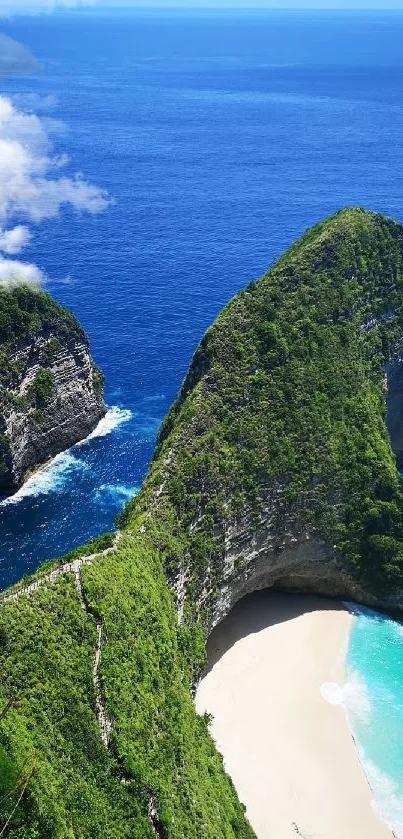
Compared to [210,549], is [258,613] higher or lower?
lower

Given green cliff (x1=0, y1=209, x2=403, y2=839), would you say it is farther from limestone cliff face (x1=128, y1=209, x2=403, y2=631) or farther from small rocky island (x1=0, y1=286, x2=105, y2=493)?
small rocky island (x1=0, y1=286, x2=105, y2=493)

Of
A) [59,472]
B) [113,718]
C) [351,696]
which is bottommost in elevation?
[113,718]

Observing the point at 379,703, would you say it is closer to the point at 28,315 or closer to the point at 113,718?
the point at 113,718

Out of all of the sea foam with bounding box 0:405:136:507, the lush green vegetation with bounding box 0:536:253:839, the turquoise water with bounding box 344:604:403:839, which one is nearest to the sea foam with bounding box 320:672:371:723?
the turquoise water with bounding box 344:604:403:839

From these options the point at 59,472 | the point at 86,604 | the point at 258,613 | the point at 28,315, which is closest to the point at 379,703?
the point at 258,613

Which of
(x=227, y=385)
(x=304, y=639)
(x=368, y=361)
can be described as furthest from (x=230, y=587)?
(x=368, y=361)
